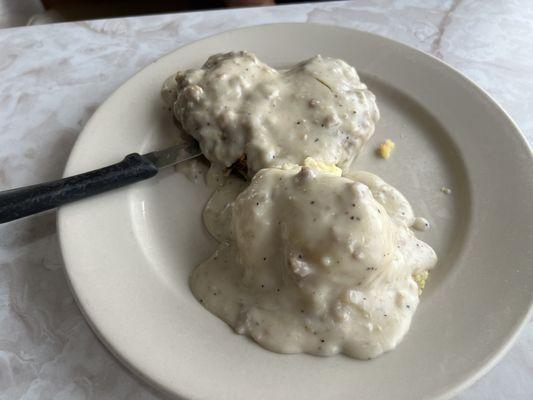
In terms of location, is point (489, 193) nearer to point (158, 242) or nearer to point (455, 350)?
point (455, 350)

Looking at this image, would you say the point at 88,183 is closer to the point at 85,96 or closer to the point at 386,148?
the point at 85,96

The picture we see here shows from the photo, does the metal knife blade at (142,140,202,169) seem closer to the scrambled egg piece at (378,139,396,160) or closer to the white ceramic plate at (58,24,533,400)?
the white ceramic plate at (58,24,533,400)

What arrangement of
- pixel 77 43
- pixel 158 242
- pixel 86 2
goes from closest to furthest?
pixel 158 242
pixel 77 43
pixel 86 2

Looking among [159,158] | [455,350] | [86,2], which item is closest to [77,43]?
[86,2]

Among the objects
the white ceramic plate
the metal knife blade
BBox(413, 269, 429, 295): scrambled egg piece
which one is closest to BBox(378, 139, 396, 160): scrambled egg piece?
the white ceramic plate

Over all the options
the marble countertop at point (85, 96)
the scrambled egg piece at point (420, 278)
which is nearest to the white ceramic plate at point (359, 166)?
the scrambled egg piece at point (420, 278)

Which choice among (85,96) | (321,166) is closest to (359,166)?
(321,166)
